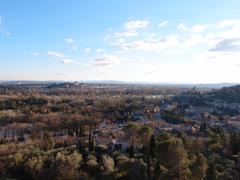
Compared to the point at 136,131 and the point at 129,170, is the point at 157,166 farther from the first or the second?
the point at 136,131

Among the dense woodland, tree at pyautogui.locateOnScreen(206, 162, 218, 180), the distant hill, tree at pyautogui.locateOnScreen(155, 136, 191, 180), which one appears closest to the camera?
tree at pyautogui.locateOnScreen(155, 136, 191, 180)

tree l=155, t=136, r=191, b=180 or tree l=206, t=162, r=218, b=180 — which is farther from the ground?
tree l=155, t=136, r=191, b=180

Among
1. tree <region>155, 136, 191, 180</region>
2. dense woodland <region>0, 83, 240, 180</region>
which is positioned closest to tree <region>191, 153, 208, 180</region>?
dense woodland <region>0, 83, 240, 180</region>

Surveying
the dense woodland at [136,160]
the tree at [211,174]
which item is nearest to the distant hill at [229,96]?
the dense woodland at [136,160]

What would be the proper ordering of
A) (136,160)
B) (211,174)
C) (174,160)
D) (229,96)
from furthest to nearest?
(229,96), (136,160), (211,174), (174,160)

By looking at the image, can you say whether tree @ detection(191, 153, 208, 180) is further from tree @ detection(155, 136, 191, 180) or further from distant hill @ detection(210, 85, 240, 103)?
distant hill @ detection(210, 85, 240, 103)

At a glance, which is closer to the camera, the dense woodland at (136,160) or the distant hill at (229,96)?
the dense woodland at (136,160)

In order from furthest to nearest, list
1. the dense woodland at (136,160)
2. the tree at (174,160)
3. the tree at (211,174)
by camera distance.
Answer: the dense woodland at (136,160), the tree at (211,174), the tree at (174,160)

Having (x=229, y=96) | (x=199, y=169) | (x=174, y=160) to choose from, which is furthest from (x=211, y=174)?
(x=229, y=96)

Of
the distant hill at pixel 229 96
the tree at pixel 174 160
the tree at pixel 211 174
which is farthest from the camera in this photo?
the distant hill at pixel 229 96

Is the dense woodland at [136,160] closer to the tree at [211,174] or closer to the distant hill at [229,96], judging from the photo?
the tree at [211,174]

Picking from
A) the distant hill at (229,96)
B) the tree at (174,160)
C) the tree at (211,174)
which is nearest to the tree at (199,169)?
the tree at (211,174)

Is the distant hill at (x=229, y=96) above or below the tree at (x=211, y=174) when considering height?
above

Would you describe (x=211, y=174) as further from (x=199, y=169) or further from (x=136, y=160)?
(x=136, y=160)
